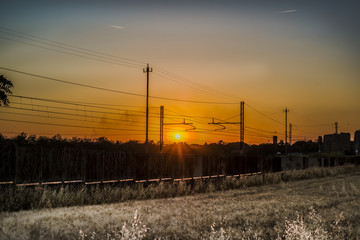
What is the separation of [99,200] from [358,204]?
956 cm

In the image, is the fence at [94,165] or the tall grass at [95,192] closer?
the tall grass at [95,192]

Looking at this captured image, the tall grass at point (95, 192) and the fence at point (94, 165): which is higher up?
the fence at point (94, 165)

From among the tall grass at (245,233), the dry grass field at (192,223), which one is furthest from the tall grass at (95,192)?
the tall grass at (245,233)

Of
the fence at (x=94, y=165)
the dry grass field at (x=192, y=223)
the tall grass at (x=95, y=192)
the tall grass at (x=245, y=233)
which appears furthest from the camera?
the fence at (x=94, y=165)

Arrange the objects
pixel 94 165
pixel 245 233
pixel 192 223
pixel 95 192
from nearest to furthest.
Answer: pixel 245 233, pixel 192 223, pixel 95 192, pixel 94 165

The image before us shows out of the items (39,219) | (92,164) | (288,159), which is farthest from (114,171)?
(288,159)

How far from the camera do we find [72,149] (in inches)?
682

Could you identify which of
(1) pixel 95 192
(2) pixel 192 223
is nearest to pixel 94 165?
(1) pixel 95 192

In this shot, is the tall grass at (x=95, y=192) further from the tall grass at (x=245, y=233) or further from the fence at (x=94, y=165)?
the tall grass at (x=245, y=233)

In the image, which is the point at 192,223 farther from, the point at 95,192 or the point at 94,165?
the point at 94,165

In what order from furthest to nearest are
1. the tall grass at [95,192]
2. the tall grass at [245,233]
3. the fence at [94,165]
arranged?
1. the fence at [94,165]
2. the tall grass at [95,192]
3. the tall grass at [245,233]

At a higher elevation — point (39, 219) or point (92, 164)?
point (92, 164)

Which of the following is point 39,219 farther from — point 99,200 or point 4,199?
point 99,200

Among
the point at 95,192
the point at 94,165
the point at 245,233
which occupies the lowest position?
the point at 245,233
